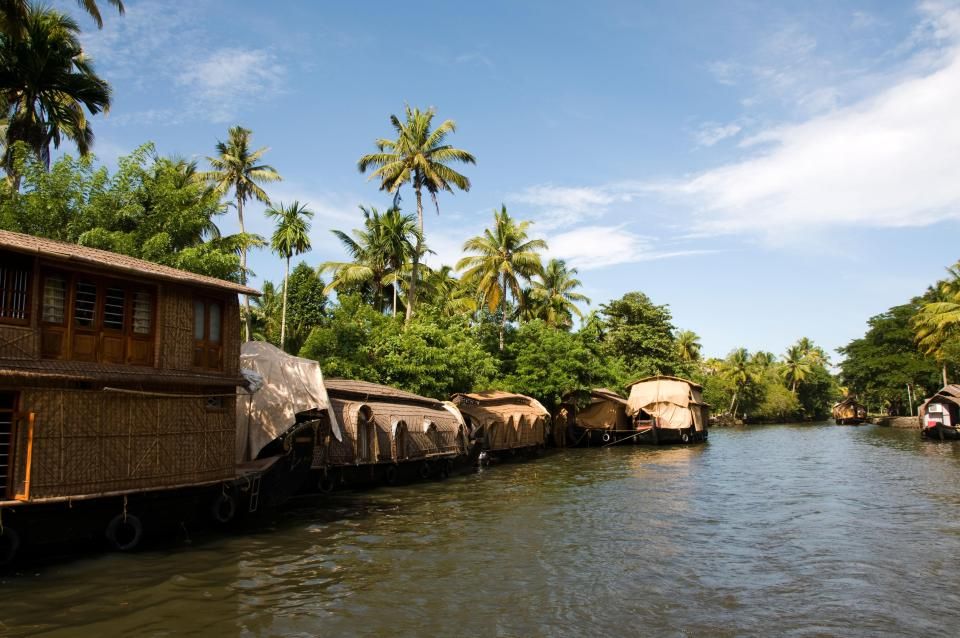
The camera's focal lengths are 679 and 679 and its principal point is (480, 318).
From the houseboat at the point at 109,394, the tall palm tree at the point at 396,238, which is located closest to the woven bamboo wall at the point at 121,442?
the houseboat at the point at 109,394

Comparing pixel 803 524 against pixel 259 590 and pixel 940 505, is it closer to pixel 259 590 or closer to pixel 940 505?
pixel 940 505

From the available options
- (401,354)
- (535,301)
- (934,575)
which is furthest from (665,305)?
(934,575)

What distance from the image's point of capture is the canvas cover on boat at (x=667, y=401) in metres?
41.4

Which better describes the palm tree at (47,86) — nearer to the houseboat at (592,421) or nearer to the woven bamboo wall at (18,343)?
the woven bamboo wall at (18,343)

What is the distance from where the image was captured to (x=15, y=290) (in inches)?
409

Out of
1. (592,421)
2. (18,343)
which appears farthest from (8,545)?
(592,421)

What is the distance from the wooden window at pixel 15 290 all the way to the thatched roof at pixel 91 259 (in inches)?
15.4

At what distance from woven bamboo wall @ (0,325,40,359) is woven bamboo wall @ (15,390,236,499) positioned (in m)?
0.59

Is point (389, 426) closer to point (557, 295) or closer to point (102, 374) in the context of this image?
point (102, 374)

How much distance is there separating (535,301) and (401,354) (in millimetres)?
22732

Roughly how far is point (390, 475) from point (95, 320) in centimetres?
1136

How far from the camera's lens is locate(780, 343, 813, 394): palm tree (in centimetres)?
8331

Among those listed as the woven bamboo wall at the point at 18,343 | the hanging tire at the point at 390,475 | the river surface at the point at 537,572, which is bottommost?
the river surface at the point at 537,572

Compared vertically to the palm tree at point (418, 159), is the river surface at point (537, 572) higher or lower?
lower
